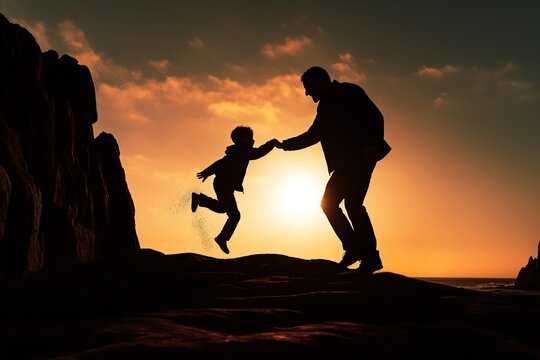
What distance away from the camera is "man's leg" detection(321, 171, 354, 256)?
25.0 ft

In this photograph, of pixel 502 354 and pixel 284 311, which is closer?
pixel 502 354

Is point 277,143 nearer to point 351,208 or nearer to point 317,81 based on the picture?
point 317,81

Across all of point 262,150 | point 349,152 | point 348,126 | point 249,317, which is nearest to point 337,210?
point 349,152

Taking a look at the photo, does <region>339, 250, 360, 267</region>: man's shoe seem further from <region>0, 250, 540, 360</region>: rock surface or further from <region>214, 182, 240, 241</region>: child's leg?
<region>214, 182, 240, 241</region>: child's leg

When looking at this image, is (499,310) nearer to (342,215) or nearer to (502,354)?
(502,354)

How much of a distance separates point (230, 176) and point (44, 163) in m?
8.17

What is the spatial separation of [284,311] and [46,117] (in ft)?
52.2

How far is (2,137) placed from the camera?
507 inches

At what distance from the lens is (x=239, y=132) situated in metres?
11.9

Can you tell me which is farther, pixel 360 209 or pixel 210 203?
pixel 210 203

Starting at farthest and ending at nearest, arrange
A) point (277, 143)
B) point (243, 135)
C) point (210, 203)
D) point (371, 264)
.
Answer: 1. point (210, 203)
2. point (243, 135)
3. point (277, 143)
4. point (371, 264)

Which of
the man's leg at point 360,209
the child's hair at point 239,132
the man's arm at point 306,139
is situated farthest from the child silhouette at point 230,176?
the man's leg at point 360,209

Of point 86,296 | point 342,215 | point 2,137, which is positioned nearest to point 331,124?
point 342,215

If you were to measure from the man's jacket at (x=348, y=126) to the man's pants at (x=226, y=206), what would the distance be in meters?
4.79
